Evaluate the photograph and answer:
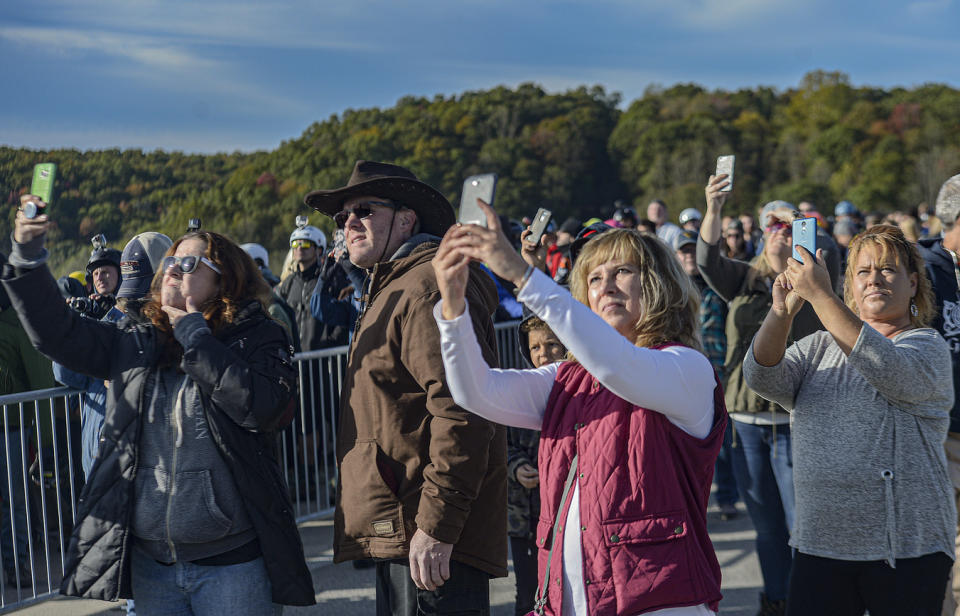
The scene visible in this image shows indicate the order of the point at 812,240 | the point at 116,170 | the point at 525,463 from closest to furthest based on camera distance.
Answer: the point at 812,240
the point at 525,463
the point at 116,170

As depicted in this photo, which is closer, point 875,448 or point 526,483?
point 875,448

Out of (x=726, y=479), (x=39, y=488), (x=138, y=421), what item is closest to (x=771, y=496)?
(x=726, y=479)

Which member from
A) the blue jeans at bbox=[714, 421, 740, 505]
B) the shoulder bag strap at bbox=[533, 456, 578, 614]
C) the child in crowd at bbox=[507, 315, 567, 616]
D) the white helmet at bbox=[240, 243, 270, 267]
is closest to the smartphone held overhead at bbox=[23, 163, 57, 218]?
the shoulder bag strap at bbox=[533, 456, 578, 614]

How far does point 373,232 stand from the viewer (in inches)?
125

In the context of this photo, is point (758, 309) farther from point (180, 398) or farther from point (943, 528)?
point (180, 398)

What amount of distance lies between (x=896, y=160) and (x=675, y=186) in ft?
38.0

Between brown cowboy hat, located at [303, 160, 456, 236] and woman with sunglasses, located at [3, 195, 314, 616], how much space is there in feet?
2.03

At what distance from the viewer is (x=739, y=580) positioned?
209 inches

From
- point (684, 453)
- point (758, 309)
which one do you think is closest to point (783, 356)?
point (684, 453)

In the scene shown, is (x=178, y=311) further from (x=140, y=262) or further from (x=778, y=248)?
(x=778, y=248)

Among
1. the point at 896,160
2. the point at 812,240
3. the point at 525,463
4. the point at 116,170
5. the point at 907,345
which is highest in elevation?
the point at 896,160

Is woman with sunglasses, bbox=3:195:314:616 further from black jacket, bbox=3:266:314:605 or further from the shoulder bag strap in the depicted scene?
the shoulder bag strap

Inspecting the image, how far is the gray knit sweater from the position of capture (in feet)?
9.54

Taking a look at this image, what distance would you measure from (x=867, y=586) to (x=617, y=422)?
4.87 ft
